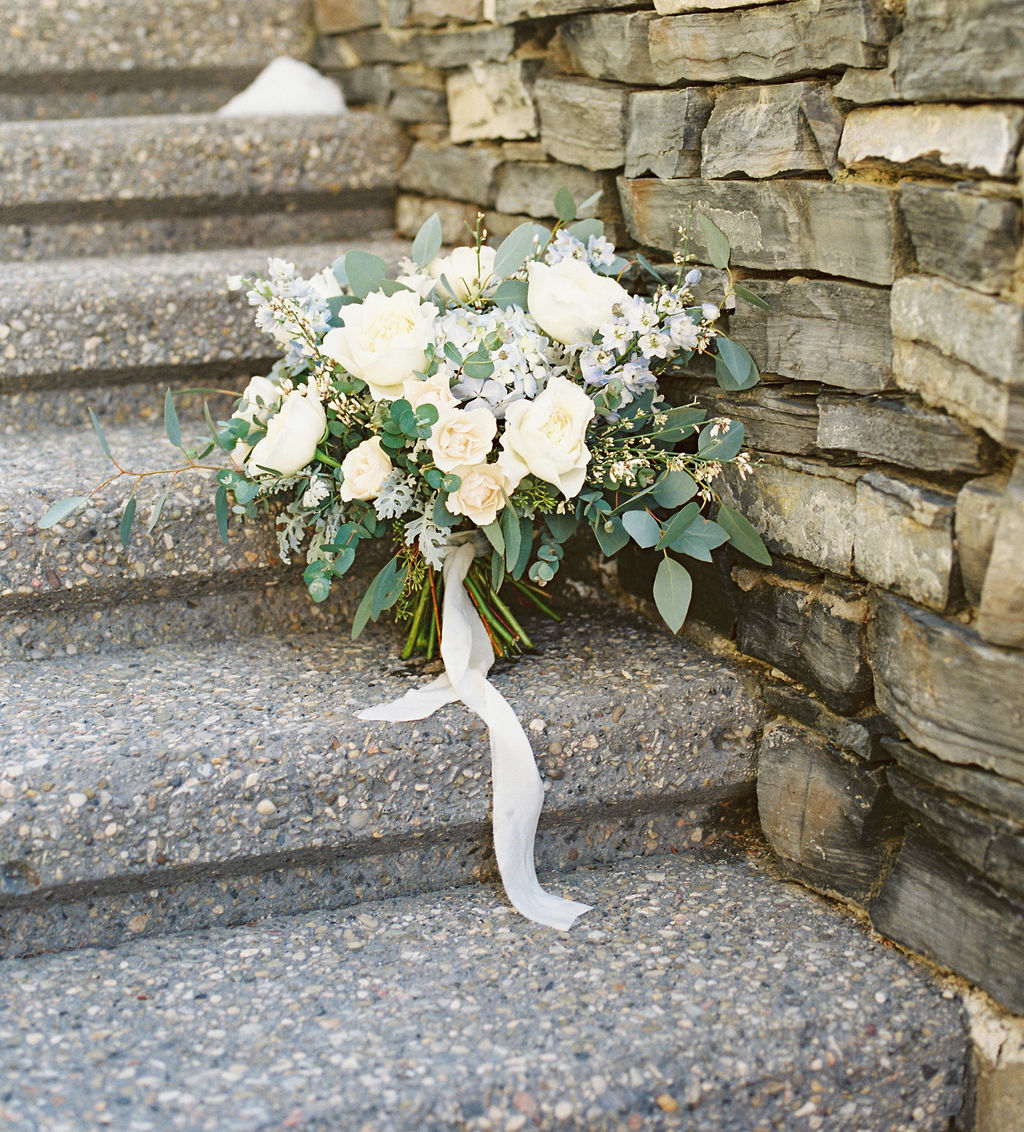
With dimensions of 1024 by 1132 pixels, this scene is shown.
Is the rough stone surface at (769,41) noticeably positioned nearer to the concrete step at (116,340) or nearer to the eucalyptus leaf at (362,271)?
the eucalyptus leaf at (362,271)

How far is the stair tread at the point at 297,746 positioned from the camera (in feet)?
3.96

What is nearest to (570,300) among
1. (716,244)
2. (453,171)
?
(716,244)

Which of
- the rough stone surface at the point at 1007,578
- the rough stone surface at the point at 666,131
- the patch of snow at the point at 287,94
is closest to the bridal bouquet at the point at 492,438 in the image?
the rough stone surface at the point at 666,131

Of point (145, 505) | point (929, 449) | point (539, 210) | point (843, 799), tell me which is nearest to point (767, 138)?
point (929, 449)

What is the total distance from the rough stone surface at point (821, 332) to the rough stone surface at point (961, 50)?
0.20 m

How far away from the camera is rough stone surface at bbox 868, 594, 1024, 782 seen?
3.49 ft

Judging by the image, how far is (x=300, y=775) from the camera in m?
1.25

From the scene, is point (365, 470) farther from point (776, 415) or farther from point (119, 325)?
point (119, 325)

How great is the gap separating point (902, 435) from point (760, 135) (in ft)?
1.23

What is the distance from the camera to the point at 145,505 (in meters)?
1.47

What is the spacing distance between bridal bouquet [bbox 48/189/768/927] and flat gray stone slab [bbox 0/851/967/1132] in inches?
4.7

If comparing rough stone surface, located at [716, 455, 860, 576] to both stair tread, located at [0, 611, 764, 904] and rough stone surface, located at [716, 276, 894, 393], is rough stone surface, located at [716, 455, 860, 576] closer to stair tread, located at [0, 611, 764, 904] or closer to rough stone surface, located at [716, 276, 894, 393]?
rough stone surface, located at [716, 276, 894, 393]

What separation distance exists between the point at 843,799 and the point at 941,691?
0.72ft

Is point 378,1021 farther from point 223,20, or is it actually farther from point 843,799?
point 223,20
